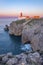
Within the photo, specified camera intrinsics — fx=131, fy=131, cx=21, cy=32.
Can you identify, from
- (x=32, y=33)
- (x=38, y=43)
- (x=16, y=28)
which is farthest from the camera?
(x=16, y=28)

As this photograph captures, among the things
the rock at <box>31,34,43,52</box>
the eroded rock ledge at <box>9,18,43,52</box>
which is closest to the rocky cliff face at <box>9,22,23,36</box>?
the eroded rock ledge at <box>9,18,43,52</box>

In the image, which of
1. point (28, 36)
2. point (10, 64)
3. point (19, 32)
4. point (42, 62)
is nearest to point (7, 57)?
point (10, 64)

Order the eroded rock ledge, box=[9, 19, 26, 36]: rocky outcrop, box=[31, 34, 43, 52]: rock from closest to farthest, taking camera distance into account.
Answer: box=[31, 34, 43, 52]: rock < the eroded rock ledge < box=[9, 19, 26, 36]: rocky outcrop

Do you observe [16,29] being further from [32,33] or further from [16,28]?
[32,33]

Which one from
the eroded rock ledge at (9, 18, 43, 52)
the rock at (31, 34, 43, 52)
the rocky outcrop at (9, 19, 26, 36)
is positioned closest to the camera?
the rock at (31, 34, 43, 52)

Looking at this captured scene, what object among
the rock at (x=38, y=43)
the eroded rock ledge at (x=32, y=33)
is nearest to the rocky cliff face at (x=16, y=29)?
the eroded rock ledge at (x=32, y=33)

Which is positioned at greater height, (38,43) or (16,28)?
(38,43)

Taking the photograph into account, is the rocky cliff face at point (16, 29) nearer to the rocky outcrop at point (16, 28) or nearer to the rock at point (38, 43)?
the rocky outcrop at point (16, 28)

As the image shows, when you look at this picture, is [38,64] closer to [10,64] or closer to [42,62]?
[42,62]

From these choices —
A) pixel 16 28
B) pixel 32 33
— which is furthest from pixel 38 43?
pixel 16 28

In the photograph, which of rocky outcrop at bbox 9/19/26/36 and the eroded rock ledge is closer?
the eroded rock ledge

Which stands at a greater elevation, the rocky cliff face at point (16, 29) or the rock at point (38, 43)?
the rock at point (38, 43)

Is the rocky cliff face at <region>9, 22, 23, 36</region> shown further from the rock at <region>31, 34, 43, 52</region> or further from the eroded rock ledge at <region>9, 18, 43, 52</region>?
the rock at <region>31, 34, 43, 52</region>

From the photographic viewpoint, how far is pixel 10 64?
19.1 metres
